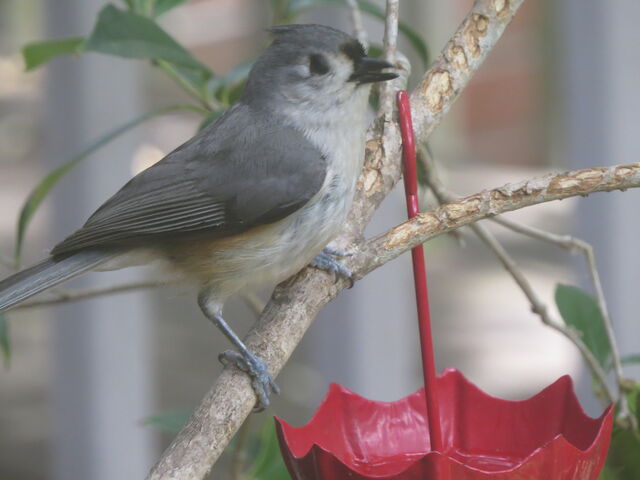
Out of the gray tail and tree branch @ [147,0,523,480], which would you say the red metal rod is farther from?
the gray tail

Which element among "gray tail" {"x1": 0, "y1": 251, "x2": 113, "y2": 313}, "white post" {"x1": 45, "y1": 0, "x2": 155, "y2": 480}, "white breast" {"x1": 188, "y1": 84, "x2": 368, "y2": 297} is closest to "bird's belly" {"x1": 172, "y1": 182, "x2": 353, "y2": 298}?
"white breast" {"x1": 188, "y1": 84, "x2": 368, "y2": 297}

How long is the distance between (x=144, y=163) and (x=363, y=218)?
155 cm

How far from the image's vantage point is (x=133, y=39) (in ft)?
6.26

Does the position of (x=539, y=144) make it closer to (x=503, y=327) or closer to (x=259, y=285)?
(x=503, y=327)

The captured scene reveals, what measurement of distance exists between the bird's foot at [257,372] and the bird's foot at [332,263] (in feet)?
0.68

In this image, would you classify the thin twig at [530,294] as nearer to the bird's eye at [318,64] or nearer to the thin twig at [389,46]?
the thin twig at [389,46]

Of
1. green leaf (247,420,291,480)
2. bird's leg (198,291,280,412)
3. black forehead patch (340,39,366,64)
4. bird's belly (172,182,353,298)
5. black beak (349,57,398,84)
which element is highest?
black forehead patch (340,39,366,64)

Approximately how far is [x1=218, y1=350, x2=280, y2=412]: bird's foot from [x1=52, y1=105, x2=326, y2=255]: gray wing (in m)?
0.30

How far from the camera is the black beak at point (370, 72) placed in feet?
5.54

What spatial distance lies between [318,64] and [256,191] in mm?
254

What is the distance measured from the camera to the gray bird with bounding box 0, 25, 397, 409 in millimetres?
1751

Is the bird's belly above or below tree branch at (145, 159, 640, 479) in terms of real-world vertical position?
above

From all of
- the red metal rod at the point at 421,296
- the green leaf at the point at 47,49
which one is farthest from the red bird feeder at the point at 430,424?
the green leaf at the point at 47,49

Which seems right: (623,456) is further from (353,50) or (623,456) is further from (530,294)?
(353,50)
